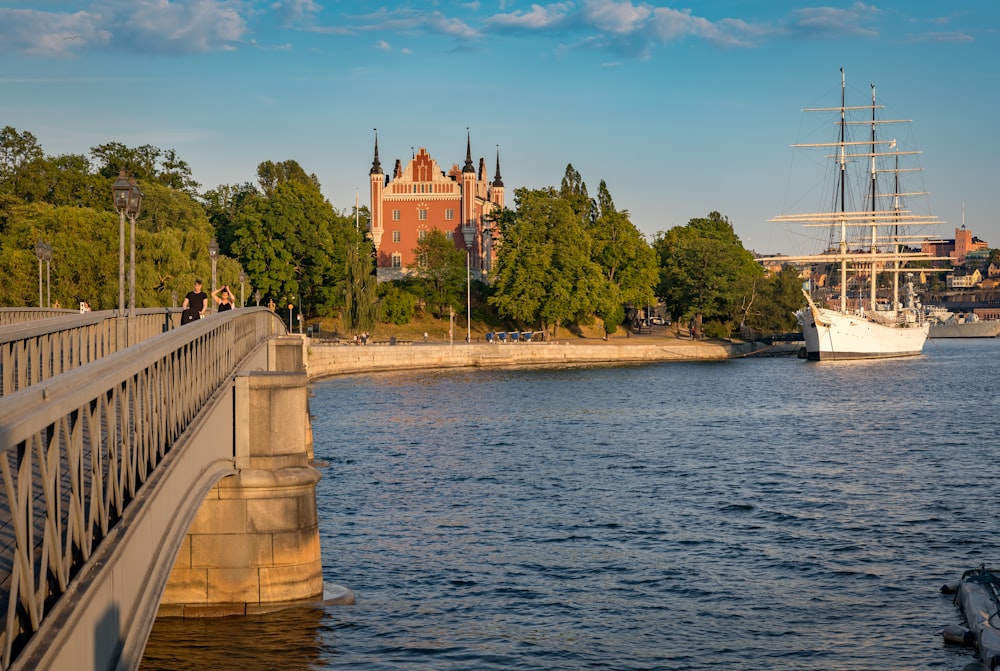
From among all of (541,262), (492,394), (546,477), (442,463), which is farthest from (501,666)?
(541,262)

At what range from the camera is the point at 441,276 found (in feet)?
393

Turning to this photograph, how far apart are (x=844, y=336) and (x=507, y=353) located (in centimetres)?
3877

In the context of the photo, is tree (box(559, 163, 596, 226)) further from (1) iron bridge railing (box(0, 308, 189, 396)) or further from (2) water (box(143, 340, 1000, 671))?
(1) iron bridge railing (box(0, 308, 189, 396))

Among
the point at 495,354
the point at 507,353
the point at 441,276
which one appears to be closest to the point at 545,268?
the point at 441,276

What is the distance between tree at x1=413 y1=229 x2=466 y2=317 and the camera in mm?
119750

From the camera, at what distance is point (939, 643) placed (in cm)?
1906

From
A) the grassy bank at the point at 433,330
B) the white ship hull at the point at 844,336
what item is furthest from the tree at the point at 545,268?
the white ship hull at the point at 844,336

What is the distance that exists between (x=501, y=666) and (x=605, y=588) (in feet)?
16.1

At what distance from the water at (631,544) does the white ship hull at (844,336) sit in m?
64.8

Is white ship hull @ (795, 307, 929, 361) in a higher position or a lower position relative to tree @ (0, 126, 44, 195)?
lower

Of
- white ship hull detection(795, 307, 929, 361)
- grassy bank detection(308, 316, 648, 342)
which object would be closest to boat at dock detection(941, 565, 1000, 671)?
grassy bank detection(308, 316, 648, 342)

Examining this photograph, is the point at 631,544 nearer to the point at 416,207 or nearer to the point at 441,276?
the point at 441,276

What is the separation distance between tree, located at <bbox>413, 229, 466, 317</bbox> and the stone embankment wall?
13589mm

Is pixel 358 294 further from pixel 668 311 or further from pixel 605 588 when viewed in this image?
pixel 605 588
